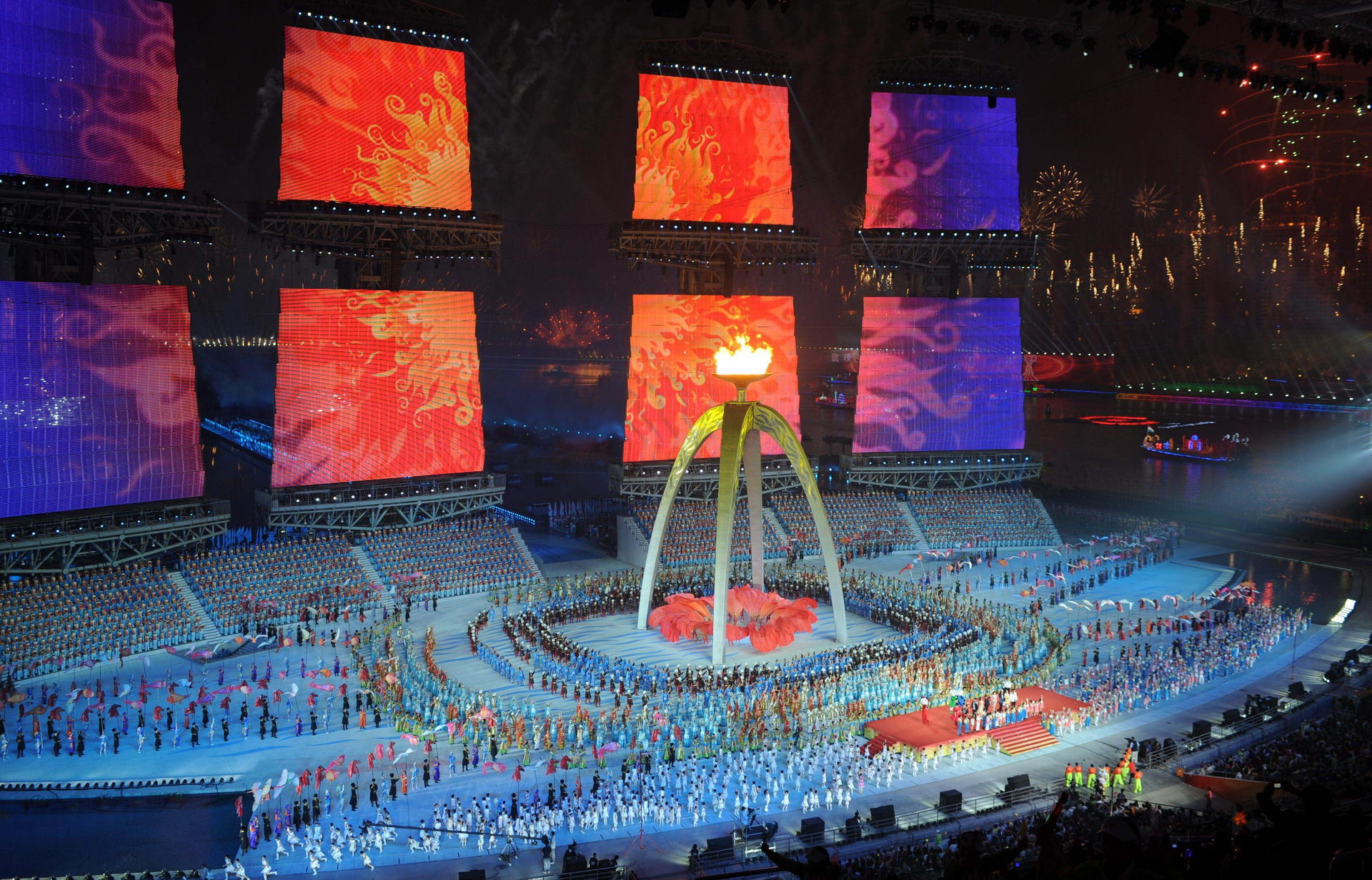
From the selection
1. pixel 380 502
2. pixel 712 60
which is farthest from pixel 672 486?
pixel 712 60

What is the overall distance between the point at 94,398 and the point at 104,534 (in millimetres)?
4431

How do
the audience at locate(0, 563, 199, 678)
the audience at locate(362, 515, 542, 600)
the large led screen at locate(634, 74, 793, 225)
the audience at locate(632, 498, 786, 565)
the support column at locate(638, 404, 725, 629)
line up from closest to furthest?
the audience at locate(0, 563, 199, 678) < the support column at locate(638, 404, 725, 629) < the audience at locate(362, 515, 542, 600) < the audience at locate(632, 498, 786, 565) < the large led screen at locate(634, 74, 793, 225)

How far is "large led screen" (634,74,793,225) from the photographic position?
46562mm

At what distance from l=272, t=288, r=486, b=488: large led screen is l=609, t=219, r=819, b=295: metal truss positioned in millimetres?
7781

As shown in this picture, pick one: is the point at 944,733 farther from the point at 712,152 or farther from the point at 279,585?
the point at 712,152

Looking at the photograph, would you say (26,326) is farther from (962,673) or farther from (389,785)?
(962,673)

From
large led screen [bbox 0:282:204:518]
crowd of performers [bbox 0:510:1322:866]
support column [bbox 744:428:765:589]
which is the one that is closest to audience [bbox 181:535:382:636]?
crowd of performers [bbox 0:510:1322:866]

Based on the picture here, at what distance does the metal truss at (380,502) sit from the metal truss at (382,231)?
352 inches

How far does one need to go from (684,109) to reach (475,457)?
1744 cm

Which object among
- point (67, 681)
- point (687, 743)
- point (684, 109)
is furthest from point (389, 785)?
point (684, 109)

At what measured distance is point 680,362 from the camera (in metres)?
47.3

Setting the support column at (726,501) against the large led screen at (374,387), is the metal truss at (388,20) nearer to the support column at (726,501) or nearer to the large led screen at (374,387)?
the large led screen at (374,387)

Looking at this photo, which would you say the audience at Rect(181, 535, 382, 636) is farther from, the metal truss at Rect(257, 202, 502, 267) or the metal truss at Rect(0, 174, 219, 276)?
the metal truss at Rect(257, 202, 502, 267)

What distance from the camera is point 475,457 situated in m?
44.8
